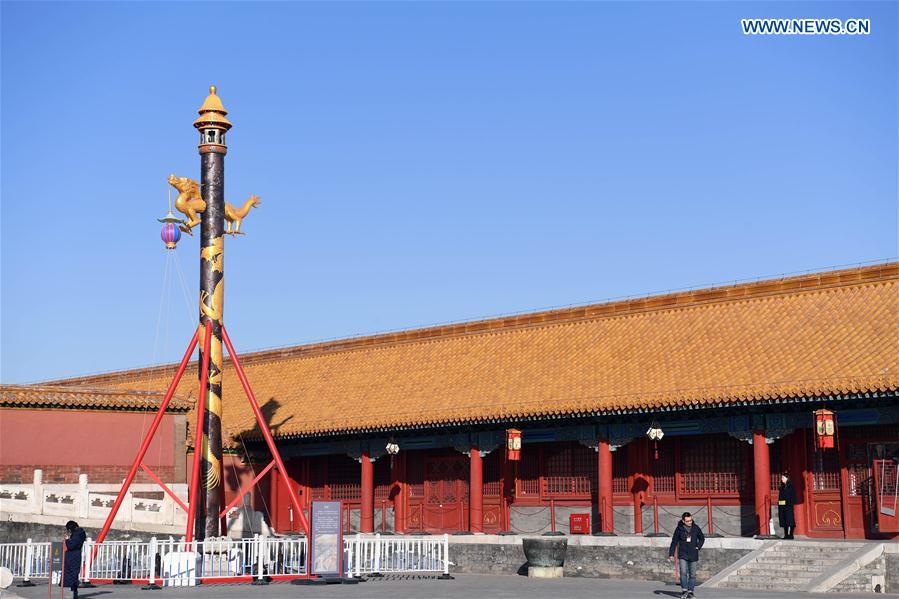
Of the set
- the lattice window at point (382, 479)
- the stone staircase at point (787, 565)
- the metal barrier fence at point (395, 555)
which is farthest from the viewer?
the lattice window at point (382, 479)

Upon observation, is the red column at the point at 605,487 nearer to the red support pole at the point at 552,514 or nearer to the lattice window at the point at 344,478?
the red support pole at the point at 552,514

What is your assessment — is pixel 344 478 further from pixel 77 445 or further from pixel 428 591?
pixel 428 591

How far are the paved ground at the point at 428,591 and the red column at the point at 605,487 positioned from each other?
2857 mm

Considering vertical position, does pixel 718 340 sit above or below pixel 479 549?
above

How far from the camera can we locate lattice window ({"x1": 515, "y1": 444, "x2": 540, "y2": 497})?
1249 inches

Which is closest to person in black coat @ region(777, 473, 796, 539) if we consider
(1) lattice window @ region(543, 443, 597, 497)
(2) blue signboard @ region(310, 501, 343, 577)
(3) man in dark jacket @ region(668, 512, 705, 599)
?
(3) man in dark jacket @ region(668, 512, 705, 599)

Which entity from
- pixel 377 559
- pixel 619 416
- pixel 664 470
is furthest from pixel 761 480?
pixel 377 559

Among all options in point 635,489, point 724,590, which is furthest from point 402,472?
point 724,590

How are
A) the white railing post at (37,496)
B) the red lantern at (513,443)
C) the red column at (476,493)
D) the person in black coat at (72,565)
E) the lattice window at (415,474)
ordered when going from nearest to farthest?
the person in black coat at (72,565)
the red lantern at (513,443)
the white railing post at (37,496)
the red column at (476,493)
the lattice window at (415,474)

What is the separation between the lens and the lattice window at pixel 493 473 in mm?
32531

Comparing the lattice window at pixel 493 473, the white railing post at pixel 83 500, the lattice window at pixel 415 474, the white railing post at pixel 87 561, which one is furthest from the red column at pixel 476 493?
the white railing post at pixel 87 561

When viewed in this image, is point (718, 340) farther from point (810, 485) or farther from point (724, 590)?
point (724, 590)

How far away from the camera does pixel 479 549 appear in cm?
3017

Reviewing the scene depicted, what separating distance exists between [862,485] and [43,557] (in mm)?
16934
